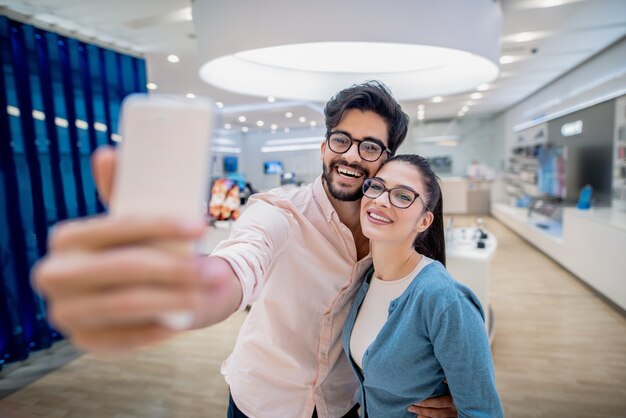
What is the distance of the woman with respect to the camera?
974 mm

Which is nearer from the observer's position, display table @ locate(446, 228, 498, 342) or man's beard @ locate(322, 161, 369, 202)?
man's beard @ locate(322, 161, 369, 202)

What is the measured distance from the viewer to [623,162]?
17.0 ft

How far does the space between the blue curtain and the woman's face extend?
151 inches

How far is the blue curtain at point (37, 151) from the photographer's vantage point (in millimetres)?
3412

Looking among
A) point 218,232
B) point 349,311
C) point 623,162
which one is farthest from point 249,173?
point 349,311

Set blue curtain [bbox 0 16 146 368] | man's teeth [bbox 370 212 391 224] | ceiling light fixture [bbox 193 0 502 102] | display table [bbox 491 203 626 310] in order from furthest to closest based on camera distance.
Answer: display table [bbox 491 203 626 310] < blue curtain [bbox 0 16 146 368] < ceiling light fixture [bbox 193 0 502 102] < man's teeth [bbox 370 212 391 224]

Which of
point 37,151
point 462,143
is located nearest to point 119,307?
point 37,151

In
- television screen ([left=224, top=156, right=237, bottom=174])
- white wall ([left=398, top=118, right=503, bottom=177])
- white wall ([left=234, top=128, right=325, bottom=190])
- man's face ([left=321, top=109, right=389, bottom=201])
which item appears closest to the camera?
man's face ([left=321, top=109, right=389, bottom=201])

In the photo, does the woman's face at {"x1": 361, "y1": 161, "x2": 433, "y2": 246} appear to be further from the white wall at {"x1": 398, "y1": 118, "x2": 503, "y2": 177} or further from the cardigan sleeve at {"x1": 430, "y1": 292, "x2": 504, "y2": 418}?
the white wall at {"x1": 398, "y1": 118, "x2": 503, "y2": 177}

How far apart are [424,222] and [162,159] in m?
1.06

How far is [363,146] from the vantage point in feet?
4.29

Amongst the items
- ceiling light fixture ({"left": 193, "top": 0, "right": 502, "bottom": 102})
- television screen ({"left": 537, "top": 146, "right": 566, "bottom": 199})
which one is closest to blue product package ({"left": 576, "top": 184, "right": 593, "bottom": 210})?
television screen ({"left": 537, "top": 146, "right": 566, "bottom": 199})

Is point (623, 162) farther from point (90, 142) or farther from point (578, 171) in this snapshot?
point (90, 142)

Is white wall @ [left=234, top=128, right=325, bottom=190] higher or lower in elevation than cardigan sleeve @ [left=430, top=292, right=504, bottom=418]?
higher
